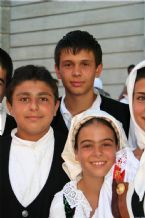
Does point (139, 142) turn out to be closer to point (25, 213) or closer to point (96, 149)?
point (96, 149)

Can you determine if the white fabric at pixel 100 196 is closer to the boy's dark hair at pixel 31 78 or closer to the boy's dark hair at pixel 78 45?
the boy's dark hair at pixel 31 78

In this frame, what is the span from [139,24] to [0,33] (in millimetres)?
3415

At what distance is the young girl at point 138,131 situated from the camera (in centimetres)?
232

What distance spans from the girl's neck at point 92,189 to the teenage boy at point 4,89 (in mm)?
738

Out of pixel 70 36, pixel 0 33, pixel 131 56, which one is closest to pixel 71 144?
pixel 70 36

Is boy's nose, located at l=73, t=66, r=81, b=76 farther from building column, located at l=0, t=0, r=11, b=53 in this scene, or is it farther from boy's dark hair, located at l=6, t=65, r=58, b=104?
building column, located at l=0, t=0, r=11, b=53

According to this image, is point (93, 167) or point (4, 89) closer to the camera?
point (93, 167)

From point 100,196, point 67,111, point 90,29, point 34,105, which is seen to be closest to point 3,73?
point 67,111

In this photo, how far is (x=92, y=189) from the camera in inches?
102

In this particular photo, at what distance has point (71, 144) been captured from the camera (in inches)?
106

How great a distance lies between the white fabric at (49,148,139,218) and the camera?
2.41 m

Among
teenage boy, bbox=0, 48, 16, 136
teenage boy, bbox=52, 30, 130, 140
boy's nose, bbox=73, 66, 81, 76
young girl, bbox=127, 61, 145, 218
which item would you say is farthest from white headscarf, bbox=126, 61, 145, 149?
teenage boy, bbox=0, 48, 16, 136

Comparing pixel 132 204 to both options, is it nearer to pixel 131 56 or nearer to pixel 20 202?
Answer: pixel 20 202

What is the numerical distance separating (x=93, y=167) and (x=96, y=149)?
102mm
